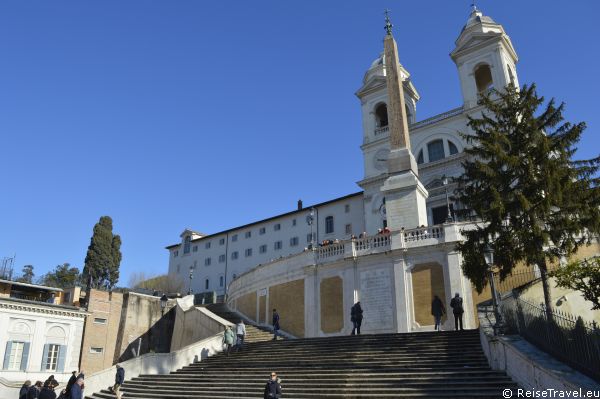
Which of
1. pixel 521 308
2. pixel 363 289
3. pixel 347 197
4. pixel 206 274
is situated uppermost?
pixel 347 197

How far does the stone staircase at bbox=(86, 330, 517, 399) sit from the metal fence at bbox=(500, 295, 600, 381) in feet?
4.12

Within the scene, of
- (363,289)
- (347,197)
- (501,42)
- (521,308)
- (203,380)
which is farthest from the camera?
(347,197)

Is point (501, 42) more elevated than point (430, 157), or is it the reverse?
point (501, 42)

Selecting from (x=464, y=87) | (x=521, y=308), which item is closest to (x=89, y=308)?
(x=521, y=308)

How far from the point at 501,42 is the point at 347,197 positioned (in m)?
20.1

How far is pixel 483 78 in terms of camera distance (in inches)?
1754

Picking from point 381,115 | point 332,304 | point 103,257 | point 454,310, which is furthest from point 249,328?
point 381,115

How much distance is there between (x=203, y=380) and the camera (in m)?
15.9

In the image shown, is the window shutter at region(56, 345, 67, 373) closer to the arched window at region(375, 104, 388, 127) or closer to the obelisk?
the obelisk

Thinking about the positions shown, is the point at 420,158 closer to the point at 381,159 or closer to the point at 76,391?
the point at 381,159

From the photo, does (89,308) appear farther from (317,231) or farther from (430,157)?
(430,157)

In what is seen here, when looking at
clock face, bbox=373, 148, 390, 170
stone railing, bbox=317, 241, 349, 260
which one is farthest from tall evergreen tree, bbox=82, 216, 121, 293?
stone railing, bbox=317, 241, 349, 260

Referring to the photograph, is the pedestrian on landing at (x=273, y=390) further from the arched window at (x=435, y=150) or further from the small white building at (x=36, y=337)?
the arched window at (x=435, y=150)

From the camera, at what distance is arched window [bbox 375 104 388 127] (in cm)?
4703
